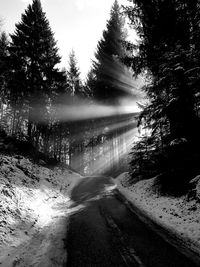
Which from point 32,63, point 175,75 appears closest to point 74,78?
point 32,63

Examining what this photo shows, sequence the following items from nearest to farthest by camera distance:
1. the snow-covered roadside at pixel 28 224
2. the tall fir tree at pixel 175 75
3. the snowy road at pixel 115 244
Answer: the snowy road at pixel 115 244, the snow-covered roadside at pixel 28 224, the tall fir tree at pixel 175 75

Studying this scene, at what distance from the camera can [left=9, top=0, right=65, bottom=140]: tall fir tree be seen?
26.0 meters

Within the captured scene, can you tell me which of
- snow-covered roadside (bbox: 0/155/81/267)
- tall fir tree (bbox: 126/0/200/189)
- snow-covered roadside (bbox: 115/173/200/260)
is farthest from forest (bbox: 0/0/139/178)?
snow-covered roadside (bbox: 115/173/200/260)

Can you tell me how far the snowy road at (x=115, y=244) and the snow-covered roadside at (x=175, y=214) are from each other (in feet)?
1.98

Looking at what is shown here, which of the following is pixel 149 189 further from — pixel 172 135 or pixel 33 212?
pixel 33 212

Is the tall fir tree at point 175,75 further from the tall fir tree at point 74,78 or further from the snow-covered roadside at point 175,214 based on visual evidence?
the tall fir tree at point 74,78

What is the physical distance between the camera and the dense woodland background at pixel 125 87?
476 inches

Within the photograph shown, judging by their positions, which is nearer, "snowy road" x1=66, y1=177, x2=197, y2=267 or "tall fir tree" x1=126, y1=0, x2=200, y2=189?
"snowy road" x1=66, y1=177, x2=197, y2=267

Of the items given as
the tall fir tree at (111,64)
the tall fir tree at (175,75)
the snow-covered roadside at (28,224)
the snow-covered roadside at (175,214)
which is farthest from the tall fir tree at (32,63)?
the snow-covered roadside at (175,214)

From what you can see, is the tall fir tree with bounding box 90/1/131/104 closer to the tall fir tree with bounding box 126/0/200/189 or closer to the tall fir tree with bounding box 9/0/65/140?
the tall fir tree with bounding box 9/0/65/140

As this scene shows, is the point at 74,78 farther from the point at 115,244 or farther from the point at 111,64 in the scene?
the point at 115,244

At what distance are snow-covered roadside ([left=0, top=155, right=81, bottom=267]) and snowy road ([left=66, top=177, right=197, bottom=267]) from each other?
444mm

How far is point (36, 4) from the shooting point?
2831 cm

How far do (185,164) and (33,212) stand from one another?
7.90 m
